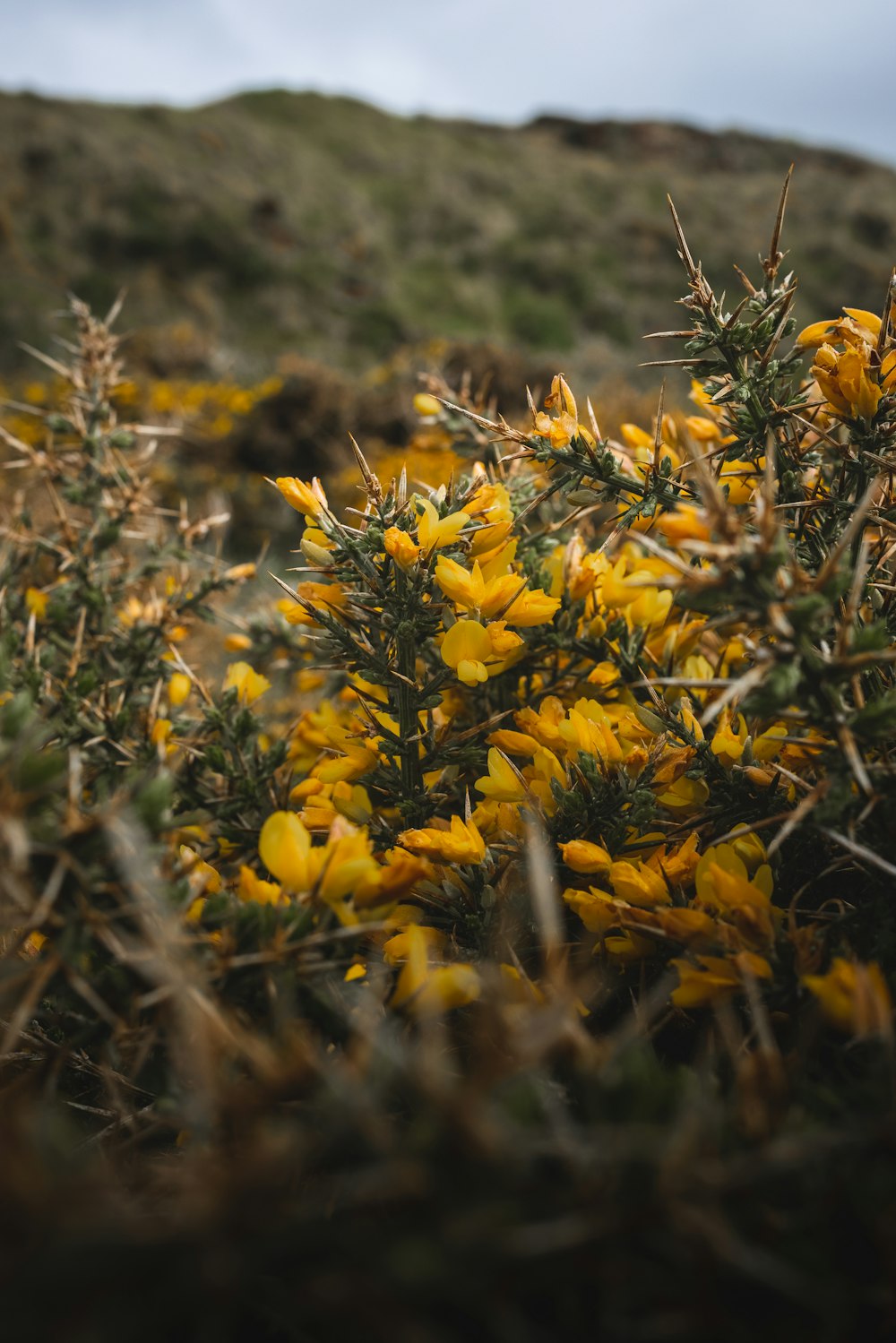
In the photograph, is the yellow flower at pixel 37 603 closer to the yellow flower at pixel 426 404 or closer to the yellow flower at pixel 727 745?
the yellow flower at pixel 426 404

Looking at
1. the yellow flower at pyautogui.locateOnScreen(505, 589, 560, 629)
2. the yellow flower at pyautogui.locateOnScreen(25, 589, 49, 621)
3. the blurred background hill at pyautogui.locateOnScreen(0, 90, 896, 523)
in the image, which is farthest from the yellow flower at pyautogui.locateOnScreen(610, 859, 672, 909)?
the blurred background hill at pyautogui.locateOnScreen(0, 90, 896, 523)

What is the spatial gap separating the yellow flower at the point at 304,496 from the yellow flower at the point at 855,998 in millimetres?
638

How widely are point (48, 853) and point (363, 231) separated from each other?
58.9 ft

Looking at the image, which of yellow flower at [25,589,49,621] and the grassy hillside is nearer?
yellow flower at [25,589,49,621]

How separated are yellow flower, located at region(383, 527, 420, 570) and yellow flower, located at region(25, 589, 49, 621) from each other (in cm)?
79

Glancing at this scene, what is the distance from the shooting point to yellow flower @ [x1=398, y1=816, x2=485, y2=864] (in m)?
0.70

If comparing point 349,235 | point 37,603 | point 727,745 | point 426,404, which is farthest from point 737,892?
point 349,235

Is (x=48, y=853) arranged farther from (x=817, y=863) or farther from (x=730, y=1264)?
(x=817, y=863)

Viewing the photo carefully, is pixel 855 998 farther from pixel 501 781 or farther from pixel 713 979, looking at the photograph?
pixel 501 781

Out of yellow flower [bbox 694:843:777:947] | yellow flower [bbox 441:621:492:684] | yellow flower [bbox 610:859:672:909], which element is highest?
yellow flower [bbox 441:621:492:684]

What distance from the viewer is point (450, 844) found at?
2.31 ft

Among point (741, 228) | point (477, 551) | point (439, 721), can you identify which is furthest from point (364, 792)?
point (741, 228)

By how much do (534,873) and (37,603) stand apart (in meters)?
1.17

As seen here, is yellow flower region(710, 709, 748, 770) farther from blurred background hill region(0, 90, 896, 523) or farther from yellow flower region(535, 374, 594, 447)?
blurred background hill region(0, 90, 896, 523)
